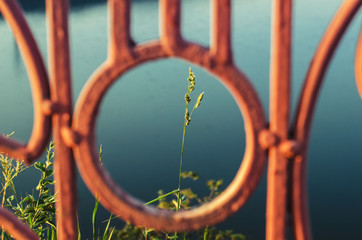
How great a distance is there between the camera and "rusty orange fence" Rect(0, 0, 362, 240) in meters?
0.63

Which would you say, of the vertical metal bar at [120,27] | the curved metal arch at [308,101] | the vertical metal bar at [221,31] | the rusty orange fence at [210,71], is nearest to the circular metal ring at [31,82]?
the rusty orange fence at [210,71]

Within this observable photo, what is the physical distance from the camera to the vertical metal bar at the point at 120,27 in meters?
0.63

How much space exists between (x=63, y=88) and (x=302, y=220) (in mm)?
372

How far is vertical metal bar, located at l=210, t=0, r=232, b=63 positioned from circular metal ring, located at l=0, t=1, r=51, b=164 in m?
0.24

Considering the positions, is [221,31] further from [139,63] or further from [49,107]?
[49,107]

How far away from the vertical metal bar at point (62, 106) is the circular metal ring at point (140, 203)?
0.08 feet

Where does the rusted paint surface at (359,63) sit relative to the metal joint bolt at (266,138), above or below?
above

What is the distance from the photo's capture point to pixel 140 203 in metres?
0.68

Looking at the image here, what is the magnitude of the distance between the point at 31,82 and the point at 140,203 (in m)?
0.22

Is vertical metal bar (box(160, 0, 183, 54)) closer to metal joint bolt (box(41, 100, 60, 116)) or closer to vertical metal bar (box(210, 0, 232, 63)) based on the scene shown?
vertical metal bar (box(210, 0, 232, 63))

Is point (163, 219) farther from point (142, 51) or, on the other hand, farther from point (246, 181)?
point (142, 51)

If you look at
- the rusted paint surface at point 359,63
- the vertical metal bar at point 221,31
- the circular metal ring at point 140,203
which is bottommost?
the circular metal ring at point 140,203

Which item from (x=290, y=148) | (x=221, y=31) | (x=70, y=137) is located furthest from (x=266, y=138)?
(x=70, y=137)

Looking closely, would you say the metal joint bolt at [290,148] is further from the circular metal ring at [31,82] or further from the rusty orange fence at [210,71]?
the circular metal ring at [31,82]
